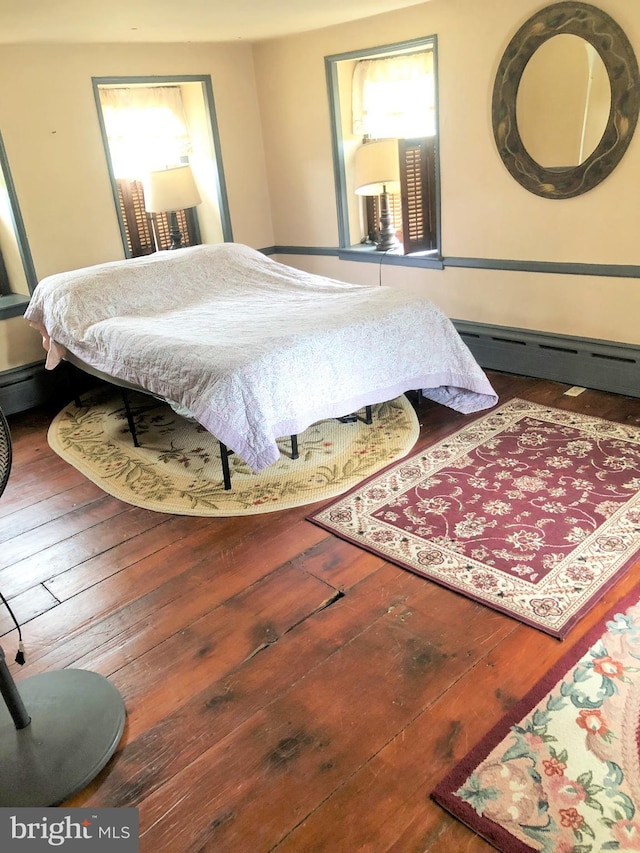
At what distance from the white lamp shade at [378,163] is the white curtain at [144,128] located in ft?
4.50

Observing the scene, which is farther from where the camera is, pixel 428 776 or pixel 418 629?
pixel 418 629

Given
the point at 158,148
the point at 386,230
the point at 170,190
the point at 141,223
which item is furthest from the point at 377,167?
the point at 141,223

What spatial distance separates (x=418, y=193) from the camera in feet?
14.5

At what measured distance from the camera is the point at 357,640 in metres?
2.15

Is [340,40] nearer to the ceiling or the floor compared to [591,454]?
nearer to the ceiling

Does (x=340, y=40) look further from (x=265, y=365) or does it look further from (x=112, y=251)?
(x=265, y=365)

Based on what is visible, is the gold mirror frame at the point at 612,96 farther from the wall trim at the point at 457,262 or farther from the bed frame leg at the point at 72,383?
the bed frame leg at the point at 72,383

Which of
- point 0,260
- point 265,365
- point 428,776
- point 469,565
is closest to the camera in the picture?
point 428,776

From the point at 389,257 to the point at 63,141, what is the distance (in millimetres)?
2195

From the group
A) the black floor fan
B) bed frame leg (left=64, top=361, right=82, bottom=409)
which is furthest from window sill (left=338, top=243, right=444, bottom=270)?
the black floor fan

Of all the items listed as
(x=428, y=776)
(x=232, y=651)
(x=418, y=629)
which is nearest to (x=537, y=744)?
(x=428, y=776)

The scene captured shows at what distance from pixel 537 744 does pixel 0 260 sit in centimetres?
414

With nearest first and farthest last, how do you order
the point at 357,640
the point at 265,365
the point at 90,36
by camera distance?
the point at 357,640
the point at 265,365
the point at 90,36

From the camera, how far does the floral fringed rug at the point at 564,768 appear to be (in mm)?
1523
